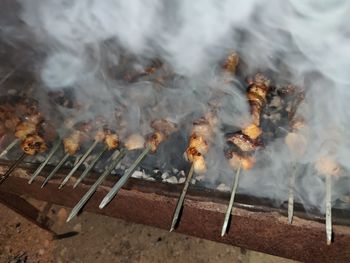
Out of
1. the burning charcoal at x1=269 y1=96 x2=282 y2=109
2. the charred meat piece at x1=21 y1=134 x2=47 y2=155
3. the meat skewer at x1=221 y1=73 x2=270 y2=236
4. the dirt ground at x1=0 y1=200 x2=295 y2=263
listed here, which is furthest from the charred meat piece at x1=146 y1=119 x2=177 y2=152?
the dirt ground at x1=0 y1=200 x2=295 y2=263

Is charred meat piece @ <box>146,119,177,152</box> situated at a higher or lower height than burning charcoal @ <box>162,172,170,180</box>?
higher

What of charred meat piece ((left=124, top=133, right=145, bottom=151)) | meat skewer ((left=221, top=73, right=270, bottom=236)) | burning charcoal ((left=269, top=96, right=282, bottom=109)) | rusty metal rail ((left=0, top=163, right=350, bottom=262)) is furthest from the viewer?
burning charcoal ((left=269, top=96, right=282, bottom=109))

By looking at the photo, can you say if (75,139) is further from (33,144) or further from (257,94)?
(257,94)

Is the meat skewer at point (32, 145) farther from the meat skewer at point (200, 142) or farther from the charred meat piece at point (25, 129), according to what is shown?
the meat skewer at point (200, 142)

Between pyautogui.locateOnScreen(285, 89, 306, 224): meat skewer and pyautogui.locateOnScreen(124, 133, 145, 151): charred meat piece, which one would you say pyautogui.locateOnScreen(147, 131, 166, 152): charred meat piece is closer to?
pyautogui.locateOnScreen(124, 133, 145, 151): charred meat piece

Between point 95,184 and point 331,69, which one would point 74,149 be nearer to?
point 95,184
